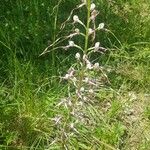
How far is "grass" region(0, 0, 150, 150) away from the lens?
3.77m

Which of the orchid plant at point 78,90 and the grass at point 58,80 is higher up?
the orchid plant at point 78,90

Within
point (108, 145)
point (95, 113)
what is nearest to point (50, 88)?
point (95, 113)

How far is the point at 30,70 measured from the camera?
4105mm

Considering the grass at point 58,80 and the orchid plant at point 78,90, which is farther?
the grass at point 58,80

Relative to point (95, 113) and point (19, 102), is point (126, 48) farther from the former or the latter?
point (19, 102)

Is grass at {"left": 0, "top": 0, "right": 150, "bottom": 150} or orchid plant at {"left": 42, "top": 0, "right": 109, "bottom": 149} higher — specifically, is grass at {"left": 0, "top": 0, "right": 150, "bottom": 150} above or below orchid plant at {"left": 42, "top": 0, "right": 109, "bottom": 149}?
below

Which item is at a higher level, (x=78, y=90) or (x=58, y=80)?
(x=78, y=90)

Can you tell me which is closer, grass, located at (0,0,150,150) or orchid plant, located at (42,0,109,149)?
orchid plant, located at (42,0,109,149)

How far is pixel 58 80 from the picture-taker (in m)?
4.31

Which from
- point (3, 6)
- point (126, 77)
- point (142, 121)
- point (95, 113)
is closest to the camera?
point (95, 113)

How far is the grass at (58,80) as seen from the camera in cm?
377

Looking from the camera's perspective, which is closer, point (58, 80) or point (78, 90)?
point (78, 90)

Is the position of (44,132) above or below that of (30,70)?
below

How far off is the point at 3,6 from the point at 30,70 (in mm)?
1160
